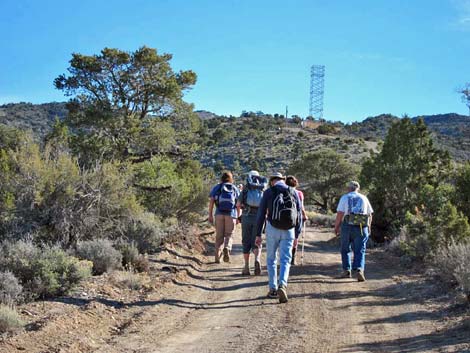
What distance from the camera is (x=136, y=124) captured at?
16.7 meters

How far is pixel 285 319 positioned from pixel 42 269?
3803mm

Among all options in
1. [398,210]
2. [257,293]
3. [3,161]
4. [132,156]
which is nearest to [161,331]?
[257,293]

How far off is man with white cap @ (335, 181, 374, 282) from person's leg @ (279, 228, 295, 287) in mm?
2467

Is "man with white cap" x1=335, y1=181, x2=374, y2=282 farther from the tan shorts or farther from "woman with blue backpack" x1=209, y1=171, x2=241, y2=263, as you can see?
the tan shorts

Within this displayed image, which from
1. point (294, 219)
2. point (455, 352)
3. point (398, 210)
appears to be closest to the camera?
point (455, 352)

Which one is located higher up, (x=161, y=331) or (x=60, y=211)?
(x=60, y=211)

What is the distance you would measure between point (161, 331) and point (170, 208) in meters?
9.26

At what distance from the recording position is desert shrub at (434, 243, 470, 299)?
25.8 ft

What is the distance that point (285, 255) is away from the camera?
8.10 meters

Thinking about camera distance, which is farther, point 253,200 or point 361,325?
point 253,200

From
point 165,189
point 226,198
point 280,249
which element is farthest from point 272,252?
point 165,189

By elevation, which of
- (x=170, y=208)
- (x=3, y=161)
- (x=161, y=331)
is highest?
(x=3, y=161)

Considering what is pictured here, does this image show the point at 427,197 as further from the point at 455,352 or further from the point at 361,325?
the point at 455,352

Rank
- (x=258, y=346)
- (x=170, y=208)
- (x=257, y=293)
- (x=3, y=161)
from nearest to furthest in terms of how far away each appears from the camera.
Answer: (x=258, y=346) → (x=257, y=293) → (x=3, y=161) → (x=170, y=208)
